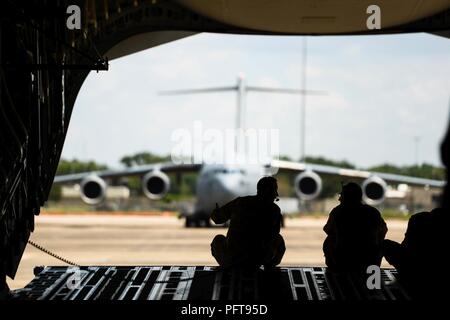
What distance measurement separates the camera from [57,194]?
2936 inches

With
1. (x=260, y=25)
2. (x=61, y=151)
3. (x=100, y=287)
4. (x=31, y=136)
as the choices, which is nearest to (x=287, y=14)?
(x=260, y=25)

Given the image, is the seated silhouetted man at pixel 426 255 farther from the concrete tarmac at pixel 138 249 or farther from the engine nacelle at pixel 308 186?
the engine nacelle at pixel 308 186

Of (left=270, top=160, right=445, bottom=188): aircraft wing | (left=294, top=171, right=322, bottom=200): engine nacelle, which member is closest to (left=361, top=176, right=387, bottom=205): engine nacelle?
(left=294, top=171, right=322, bottom=200): engine nacelle

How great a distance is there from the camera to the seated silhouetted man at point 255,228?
5.80m

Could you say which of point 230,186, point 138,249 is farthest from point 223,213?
point 230,186

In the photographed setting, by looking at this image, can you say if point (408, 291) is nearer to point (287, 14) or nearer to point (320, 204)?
point (287, 14)

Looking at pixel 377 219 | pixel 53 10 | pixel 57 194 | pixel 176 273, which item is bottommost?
pixel 57 194

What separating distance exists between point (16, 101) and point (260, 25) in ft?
14.5

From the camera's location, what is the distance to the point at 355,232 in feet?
20.2

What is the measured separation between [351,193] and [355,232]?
11.9 inches

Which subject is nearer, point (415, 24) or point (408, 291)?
point (408, 291)

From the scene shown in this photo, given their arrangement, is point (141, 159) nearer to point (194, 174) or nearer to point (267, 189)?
point (194, 174)
